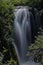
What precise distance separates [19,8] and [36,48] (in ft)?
23.2

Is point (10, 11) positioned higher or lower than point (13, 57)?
higher

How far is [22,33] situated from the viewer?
17094mm

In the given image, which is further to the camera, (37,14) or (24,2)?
(24,2)

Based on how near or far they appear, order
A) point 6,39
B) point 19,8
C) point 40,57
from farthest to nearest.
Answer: point 19,8 → point 6,39 → point 40,57

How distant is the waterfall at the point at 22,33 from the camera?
54.7 ft

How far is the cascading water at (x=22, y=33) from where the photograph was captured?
16.6 metres

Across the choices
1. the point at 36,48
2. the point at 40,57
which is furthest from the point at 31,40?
the point at 36,48

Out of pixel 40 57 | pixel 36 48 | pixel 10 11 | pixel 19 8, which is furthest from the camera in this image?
pixel 19 8

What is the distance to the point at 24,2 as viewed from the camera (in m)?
19.2

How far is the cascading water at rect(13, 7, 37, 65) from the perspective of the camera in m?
16.6

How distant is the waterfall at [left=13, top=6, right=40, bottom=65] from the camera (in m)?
16.7

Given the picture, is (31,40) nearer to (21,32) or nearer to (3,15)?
(21,32)

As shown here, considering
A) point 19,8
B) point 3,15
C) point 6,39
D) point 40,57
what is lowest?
point 40,57

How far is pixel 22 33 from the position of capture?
17.1 m
